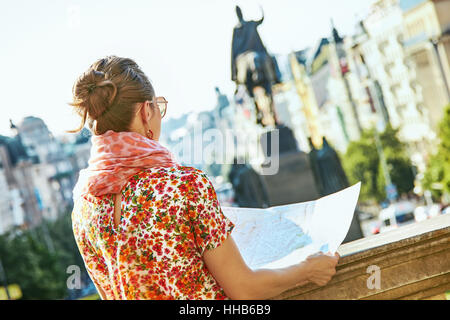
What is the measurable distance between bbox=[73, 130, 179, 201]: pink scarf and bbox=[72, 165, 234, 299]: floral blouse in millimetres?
31

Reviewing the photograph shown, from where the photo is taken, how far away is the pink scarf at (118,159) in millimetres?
2006

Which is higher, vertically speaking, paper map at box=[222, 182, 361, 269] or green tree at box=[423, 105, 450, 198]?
paper map at box=[222, 182, 361, 269]

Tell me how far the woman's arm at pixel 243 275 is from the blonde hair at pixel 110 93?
19.6 inches

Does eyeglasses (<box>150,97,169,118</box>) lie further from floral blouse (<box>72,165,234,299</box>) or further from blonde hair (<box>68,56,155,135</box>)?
floral blouse (<box>72,165,234,299</box>)

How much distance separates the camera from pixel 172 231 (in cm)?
192

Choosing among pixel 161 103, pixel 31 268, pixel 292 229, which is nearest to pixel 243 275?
pixel 292 229

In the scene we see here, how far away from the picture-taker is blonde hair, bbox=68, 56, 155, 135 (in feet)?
6.72

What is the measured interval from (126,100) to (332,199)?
2.57ft

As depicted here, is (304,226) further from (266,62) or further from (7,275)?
(7,275)

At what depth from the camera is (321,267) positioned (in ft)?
7.13

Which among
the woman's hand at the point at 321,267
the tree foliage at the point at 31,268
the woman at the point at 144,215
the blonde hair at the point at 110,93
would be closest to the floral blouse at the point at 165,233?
the woman at the point at 144,215

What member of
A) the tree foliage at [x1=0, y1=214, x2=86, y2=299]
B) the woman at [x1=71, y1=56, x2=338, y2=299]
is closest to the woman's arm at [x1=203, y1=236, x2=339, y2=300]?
the woman at [x1=71, y1=56, x2=338, y2=299]

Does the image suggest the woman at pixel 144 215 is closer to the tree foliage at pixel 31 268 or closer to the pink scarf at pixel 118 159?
the pink scarf at pixel 118 159

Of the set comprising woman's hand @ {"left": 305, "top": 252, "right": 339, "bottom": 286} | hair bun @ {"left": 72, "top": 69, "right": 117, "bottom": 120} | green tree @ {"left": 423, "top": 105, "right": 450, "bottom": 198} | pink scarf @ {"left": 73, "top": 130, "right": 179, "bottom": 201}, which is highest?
hair bun @ {"left": 72, "top": 69, "right": 117, "bottom": 120}
